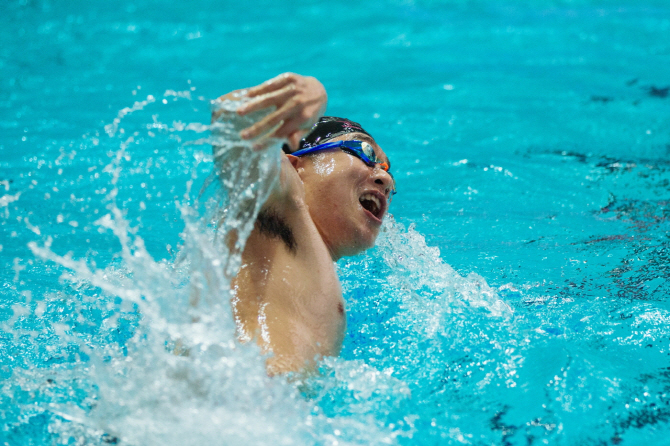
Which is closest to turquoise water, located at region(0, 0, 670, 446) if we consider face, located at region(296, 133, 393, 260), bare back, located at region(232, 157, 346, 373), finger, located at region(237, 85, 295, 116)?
bare back, located at region(232, 157, 346, 373)

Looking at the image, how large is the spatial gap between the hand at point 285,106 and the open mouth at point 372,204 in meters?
0.79

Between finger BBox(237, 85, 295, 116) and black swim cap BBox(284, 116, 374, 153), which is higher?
finger BBox(237, 85, 295, 116)

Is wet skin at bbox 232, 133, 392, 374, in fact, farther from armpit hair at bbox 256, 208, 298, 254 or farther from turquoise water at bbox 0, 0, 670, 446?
turquoise water at bbox 0, 0, 670, 446

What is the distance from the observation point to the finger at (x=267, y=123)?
1.76 meters

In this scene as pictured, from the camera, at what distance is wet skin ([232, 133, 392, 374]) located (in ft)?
6.95

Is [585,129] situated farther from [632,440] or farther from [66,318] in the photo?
[66,318]

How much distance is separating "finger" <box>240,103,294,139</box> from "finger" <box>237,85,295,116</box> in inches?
0.9

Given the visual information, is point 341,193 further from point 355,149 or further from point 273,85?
point 273,85

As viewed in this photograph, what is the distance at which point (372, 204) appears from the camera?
8.74 ft

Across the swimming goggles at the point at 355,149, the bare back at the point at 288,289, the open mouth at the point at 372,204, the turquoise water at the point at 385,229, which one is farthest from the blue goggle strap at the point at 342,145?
the turquoise water at the point at 385,229

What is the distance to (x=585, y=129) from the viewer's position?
5328 millimetres

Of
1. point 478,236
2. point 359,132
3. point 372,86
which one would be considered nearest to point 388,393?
point 359,132

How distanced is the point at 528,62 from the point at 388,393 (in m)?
5.23

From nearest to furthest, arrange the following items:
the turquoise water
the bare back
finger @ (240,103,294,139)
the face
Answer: finger @ (240,103,294,139) < the turquoise water < the bare back < the face
